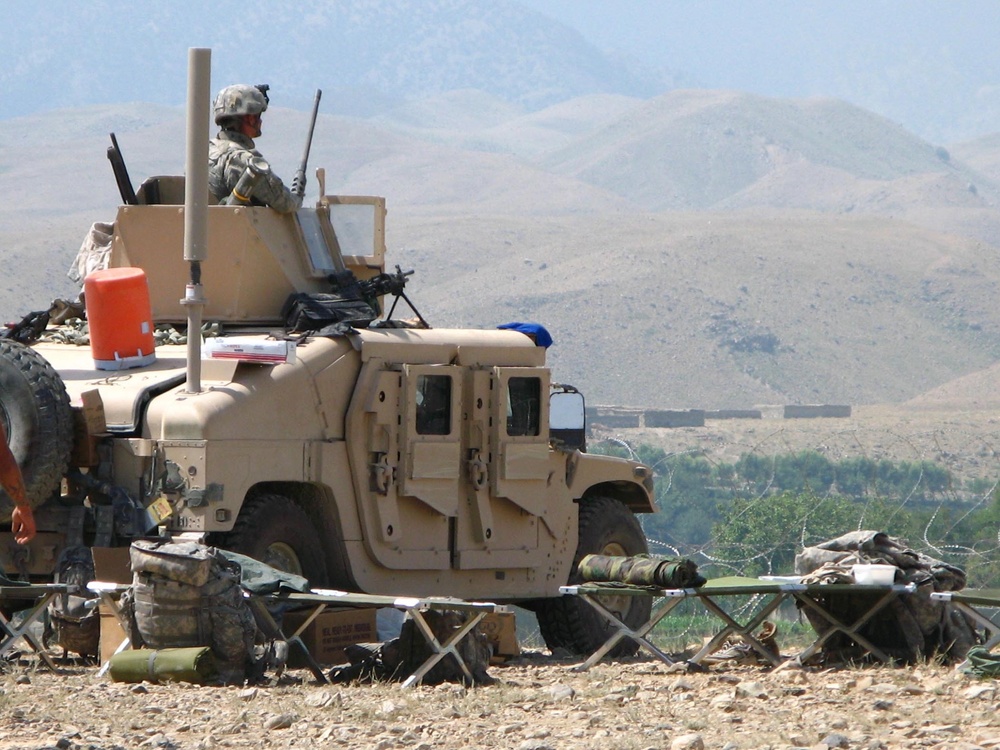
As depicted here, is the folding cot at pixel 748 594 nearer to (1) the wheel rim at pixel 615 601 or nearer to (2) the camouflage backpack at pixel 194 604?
(2) the camouflage backpack at pixel 194 604

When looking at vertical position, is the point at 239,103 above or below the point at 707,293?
below

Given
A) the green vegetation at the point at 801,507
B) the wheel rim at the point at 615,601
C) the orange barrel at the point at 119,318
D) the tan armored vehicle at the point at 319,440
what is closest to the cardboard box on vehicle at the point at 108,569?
the tan armored vehicle at the point at 319,440

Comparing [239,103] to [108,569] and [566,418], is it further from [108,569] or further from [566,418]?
[108,569]

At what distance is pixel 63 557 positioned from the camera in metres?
10.9

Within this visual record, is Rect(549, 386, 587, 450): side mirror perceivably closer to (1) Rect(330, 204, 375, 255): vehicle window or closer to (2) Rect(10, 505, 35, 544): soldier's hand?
(1) Rect(330, 204, 375, 255): vehicle window

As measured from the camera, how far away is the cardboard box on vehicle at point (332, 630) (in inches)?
428

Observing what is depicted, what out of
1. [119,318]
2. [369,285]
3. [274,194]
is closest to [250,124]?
[274,194]

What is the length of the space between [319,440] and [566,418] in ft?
6.63

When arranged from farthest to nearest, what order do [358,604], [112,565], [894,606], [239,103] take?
[239,103]
[894,606]
[112,565]
[358,604]

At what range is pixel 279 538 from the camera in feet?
36.4

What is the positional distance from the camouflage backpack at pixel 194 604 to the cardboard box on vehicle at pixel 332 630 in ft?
3.06

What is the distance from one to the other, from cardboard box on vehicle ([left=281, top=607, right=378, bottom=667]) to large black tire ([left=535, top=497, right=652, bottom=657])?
2.28 m

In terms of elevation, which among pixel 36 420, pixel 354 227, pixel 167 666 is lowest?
pixel 167 666

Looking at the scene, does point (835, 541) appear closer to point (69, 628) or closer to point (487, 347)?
point (487, 347)
